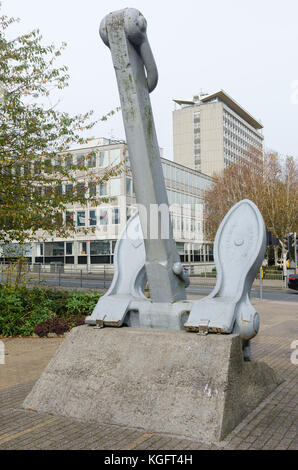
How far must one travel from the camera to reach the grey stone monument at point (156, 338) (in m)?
4.06

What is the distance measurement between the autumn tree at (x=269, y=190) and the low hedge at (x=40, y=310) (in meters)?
19.4

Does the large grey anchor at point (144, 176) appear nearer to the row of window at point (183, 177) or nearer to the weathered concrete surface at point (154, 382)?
the weathered concrete surface at point (154, 382)

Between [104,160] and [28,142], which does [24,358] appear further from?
[104,160]

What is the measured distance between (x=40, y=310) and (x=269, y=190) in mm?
21913

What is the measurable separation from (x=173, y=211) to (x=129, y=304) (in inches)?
1366

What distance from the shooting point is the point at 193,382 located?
410 centimetres

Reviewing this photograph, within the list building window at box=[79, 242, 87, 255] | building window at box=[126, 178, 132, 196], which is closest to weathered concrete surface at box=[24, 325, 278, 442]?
building window at box=[126, 178, 132, 196]

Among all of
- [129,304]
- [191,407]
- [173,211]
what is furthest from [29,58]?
[173,211]

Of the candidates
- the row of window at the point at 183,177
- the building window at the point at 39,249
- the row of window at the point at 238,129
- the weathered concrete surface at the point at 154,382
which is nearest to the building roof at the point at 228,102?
the row of window at the point at 238,129

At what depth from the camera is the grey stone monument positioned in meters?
4.06

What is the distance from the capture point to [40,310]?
10.3 meters

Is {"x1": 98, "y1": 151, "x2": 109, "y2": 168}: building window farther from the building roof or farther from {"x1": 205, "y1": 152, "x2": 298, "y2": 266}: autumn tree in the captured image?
the building roof

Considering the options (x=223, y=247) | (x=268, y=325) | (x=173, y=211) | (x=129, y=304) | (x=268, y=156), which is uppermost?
(x=268, y=156)
